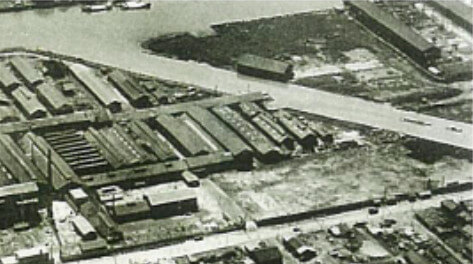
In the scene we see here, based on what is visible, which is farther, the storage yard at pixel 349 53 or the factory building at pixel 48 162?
the storage yard at pixel 349 53

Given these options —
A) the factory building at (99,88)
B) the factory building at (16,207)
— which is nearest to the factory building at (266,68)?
the factory building at (99,88)

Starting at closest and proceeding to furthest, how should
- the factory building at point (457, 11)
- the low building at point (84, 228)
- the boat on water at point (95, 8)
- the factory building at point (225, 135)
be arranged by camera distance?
the low building at point (84, 228) < the factory building at point (225, 135) < the boat on water at point (95, 8) < the factory building at point (457, 11)

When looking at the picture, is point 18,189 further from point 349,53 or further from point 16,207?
point 349,53

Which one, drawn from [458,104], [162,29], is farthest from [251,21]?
[458,104]

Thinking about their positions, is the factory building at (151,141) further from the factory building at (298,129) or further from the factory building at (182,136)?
the factory building at (298,129)

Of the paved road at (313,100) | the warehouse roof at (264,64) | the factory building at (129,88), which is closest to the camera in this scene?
the paved road at (313,100)

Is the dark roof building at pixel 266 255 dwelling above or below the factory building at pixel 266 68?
below
